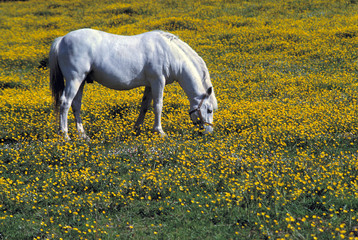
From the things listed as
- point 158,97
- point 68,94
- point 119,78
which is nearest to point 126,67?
point 119,78

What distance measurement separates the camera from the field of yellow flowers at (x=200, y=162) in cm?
492

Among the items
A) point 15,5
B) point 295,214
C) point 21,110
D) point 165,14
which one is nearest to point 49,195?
point 295,214

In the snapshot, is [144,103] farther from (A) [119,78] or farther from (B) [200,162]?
(B) [200,162]

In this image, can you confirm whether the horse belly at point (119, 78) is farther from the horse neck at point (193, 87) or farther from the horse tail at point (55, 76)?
the horse neck at point (193, 87)

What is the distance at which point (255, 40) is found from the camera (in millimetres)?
20641

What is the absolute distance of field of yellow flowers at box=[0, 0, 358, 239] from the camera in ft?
16.1

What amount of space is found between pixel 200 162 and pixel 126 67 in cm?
310

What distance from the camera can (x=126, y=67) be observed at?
830 cm

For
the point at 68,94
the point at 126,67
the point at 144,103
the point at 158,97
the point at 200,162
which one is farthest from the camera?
the point at 144,103

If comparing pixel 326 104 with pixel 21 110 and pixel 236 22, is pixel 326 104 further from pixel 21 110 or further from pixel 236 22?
pixel 236 22

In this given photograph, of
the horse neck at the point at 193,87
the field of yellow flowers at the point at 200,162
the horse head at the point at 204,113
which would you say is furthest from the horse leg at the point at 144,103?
the horse head at the point at 204,113

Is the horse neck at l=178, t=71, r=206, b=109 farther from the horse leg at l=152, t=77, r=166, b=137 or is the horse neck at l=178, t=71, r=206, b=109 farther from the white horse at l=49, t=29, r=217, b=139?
the horse leg at l=152, t=77, r=166, b=137

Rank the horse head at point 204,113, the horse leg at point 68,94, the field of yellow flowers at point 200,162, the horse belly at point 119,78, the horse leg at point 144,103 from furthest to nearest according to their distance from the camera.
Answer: the horse leg at point 144,103 → the horse head at point 204,113 → the horse belly at point 119,78 → the horse leg at point 68,94 → the field of yellow flowers at point 200,162

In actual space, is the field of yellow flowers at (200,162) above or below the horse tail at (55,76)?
below
